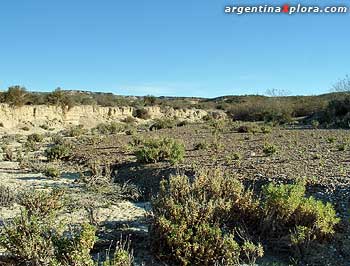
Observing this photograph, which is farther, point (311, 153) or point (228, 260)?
point (311, 153)

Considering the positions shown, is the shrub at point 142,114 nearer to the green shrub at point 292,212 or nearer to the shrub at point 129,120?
the shrub at point 129,120

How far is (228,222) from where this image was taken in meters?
7.07

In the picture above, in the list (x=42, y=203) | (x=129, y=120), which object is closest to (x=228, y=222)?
(x=42, y=203)

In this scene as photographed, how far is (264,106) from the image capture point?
49469 millimetres

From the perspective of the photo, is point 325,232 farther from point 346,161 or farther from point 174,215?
point 346,161

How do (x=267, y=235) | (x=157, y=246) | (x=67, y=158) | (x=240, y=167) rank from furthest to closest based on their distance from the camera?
(x=67, y=158) < (x=240, y=167) < (x=267, y=235) < (x=157, y=246)

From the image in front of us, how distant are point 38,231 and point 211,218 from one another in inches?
102

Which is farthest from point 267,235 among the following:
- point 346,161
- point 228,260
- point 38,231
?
point 346,161

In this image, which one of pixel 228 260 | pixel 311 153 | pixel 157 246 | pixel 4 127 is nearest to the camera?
pixel 228 260

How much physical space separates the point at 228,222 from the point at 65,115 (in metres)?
39.4

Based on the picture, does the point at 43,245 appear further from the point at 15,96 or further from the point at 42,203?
the point at 15,96

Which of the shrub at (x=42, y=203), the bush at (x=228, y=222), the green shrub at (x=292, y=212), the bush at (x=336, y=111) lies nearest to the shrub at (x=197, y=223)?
the bush at (x=228, y=222)

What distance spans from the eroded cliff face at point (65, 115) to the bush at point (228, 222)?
104ft

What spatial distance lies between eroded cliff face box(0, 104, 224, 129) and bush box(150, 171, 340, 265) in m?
31.7
